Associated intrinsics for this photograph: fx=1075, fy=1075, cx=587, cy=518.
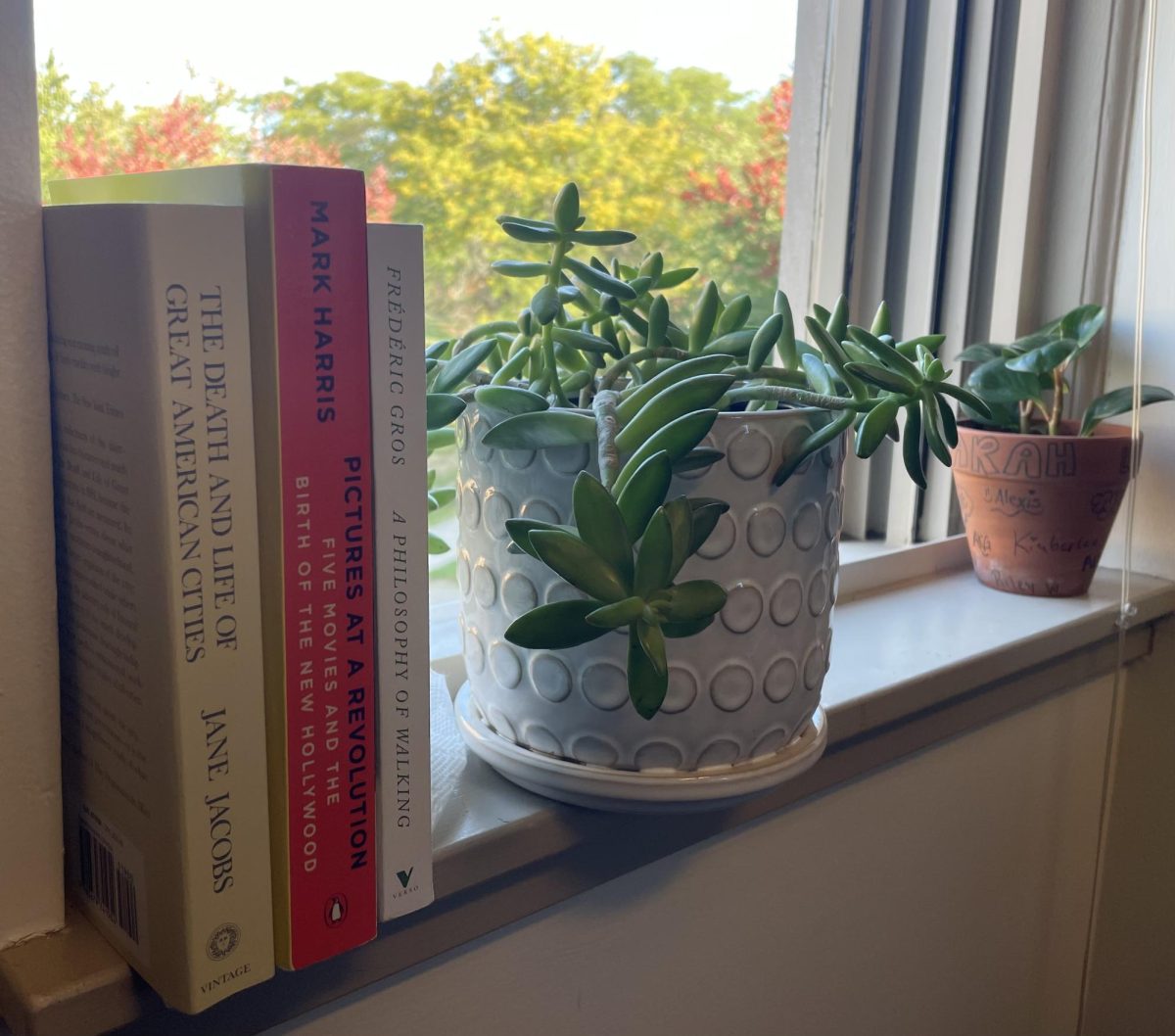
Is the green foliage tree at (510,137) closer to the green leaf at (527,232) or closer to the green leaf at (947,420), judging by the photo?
the green leaf at (527,232)

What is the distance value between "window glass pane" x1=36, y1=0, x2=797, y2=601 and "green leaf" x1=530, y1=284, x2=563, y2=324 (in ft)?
0.77

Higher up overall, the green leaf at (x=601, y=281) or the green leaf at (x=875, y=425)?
the green leaf at (x=601, y=281)

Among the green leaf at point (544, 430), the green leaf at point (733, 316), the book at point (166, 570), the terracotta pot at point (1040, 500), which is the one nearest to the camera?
the book at point (166, 570)

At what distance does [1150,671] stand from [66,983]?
92 cm

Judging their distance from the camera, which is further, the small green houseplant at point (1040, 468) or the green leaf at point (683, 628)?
the small green houseplant at point (1040, 468)

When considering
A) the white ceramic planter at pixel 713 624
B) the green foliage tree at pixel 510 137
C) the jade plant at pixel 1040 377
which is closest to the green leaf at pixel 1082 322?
the jade plant at pixel 1040 377

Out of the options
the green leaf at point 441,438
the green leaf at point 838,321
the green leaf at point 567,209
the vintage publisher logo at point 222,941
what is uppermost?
the green leaf at point 567,209

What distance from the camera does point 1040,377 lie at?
36.4 inches

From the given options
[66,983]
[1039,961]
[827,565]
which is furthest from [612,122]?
[1039,961]

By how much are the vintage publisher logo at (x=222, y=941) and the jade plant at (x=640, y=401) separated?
15 cm

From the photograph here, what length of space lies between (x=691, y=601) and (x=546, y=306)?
17 cm

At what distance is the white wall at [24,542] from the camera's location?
0.38 meters

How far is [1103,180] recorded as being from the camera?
3.23ft

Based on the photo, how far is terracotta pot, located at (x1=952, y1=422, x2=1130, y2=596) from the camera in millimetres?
873
